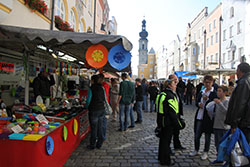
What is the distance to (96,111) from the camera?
15.0ft

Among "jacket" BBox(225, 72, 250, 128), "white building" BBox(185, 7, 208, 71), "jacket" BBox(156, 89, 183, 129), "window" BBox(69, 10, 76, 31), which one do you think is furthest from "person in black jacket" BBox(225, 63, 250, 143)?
"white building" BBox(185, 7, 208, 71)

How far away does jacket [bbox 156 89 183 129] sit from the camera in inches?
142

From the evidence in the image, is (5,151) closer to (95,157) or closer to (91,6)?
(95,157)

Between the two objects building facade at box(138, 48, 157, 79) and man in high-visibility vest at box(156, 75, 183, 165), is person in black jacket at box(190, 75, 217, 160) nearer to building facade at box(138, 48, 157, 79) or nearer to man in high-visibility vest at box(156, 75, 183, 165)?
man in high-visibility vest at box(156, 75, 183, 165)

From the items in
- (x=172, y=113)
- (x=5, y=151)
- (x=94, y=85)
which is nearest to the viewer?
(x=5, y=151)

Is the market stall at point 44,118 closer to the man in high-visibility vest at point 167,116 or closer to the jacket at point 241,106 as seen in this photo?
the man in high-visibility vest at point 167,116

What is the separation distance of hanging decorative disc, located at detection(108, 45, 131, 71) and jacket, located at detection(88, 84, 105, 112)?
0.78 meters

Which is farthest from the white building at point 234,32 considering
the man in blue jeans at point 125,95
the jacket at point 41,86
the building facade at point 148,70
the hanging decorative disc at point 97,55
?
the building facade at point 148,70

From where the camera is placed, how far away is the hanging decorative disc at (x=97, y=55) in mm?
4321

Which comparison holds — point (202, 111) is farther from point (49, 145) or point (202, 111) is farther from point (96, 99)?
point (49, 145)

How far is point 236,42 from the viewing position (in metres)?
21.8

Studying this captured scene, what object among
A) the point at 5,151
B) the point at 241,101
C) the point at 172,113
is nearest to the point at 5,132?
the point at 5,151

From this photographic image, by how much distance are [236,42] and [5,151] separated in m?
24.8

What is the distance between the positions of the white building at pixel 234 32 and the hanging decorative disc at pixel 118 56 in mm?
19711
